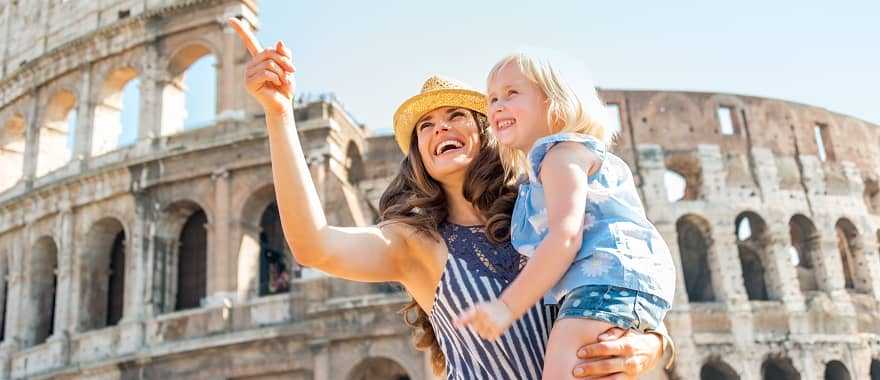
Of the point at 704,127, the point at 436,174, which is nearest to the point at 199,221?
the point at 704,127

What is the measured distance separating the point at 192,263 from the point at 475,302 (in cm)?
1807

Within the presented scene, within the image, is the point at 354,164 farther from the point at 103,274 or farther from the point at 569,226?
the point at 569,226

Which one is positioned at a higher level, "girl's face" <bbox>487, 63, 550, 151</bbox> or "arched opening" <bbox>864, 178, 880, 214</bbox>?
"arched opening" <bbox>864, 178, 880, 214</bbox>

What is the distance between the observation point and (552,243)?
231 centimetres

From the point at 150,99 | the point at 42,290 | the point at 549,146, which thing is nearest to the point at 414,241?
the point at 549,146

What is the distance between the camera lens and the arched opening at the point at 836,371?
66.0 ft

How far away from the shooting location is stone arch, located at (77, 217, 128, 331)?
64.8ft

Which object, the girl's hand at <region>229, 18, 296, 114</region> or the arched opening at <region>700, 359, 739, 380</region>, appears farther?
the arched opening at <region>700, 359, 739, 380</region>

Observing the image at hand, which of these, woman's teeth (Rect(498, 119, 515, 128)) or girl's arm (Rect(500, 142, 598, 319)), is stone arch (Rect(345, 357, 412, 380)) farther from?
girl's arm (Rect(500, 142, 598, 319))

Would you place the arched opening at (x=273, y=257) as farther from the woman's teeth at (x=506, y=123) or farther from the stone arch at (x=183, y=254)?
the woman's teeth at (x=506, y=123)

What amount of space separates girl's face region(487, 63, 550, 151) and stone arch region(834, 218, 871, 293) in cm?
2086

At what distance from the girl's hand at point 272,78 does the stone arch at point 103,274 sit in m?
18.3

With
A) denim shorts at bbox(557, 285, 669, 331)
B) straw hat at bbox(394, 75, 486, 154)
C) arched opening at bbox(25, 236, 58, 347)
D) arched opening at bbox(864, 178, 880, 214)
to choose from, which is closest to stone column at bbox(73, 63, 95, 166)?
arched opening at bbox(25, 236, 58, 347)

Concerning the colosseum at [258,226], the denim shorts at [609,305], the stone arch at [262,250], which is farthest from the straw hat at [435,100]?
the stone arch at [262,250]
